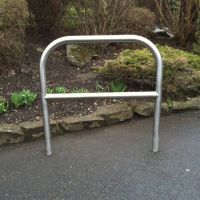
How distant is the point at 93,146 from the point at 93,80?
4.26 ft

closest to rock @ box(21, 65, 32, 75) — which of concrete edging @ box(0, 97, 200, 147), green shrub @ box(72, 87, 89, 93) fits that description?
green shrub @ box(72, 87, 89, 93)

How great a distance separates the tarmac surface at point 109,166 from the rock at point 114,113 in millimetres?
66

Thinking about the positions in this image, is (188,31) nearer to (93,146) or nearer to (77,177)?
(93,146)

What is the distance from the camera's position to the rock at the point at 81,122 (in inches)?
171

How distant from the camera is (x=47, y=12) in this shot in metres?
6.03

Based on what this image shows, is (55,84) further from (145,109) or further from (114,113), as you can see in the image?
(145,109)

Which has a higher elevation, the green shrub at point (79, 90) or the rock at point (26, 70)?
the rock at point (26, 70)

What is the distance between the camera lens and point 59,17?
623cm

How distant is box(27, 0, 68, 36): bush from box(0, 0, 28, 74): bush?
72cm

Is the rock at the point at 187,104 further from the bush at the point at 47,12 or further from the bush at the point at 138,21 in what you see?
the bush at the point at 47,12

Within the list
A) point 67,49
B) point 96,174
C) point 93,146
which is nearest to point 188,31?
point 67,49

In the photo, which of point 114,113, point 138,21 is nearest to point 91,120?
point 114,113

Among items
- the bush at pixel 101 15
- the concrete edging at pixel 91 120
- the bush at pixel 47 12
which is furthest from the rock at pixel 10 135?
the bush at pixel 47 12

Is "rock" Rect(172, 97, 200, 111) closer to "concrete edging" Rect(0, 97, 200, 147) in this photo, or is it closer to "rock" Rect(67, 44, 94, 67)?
"concrete edging" Rect(0, 97, 200, 147)
